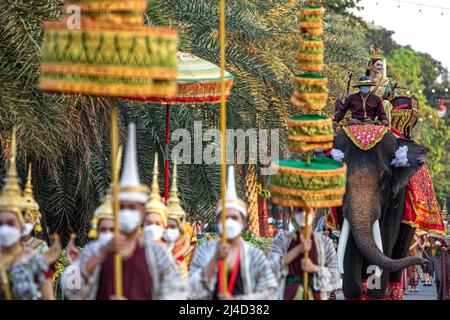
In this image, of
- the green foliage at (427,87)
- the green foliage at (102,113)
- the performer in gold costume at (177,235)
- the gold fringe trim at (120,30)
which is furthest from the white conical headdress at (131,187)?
the green foliage at (427,87)

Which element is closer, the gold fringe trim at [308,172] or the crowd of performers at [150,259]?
the crowd of performers at [150,259]

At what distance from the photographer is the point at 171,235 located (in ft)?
50.0

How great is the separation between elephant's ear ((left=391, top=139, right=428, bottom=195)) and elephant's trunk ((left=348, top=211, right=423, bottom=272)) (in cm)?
74

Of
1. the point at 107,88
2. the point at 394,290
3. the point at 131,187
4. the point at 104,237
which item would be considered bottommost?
the point at 394,290

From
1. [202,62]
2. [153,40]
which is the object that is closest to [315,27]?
[153,40]

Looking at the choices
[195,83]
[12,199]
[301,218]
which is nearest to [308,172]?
[301,218]

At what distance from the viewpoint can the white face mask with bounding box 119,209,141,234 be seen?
11.1m

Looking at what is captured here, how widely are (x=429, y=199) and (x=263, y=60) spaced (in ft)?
20.8

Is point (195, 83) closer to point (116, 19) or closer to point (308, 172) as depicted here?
point (308, 172)

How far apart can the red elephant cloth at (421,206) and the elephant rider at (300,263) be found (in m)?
5.19

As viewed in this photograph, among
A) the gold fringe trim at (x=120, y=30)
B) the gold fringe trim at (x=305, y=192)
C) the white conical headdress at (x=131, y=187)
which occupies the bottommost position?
the gold fringe trim at (x=305, y=192)

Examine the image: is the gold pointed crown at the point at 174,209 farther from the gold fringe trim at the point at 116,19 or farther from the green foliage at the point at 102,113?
the gold fringe trim at the point at 116,19

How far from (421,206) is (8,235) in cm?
792

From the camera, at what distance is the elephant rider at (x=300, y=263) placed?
1301 centimetres
